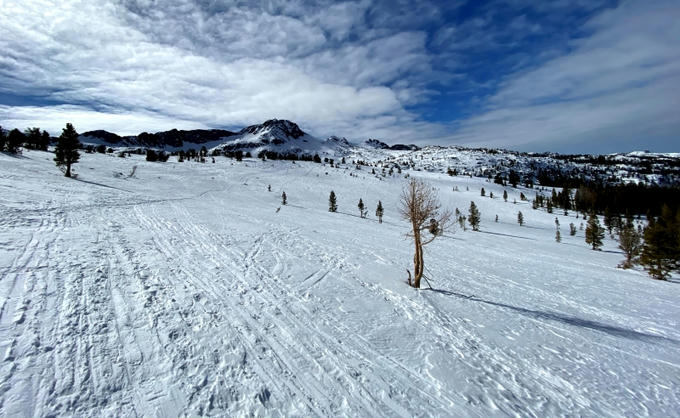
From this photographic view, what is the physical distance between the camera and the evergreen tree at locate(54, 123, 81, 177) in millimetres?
47581

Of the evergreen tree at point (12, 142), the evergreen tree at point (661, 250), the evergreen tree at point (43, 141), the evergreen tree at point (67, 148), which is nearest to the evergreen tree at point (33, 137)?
the evergreen tree at point (43, 141)

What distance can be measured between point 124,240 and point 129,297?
341 inches

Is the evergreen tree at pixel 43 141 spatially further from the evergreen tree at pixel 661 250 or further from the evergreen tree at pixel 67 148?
the evergreen tree at pixel 661 250

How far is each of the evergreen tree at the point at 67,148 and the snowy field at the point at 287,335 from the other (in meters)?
36.9

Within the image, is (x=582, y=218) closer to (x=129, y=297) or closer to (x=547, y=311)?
(x=547, y=311)

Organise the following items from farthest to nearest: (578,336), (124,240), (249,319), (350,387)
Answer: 1. (124,240)
2. (578,336)
3. (249,319)
4. (350,387)

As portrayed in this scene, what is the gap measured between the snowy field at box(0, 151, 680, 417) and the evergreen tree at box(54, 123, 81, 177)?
36.9m

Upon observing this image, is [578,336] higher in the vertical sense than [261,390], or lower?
lower

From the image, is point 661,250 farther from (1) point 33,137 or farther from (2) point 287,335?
(1) point 33,137

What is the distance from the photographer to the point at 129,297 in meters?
10.3

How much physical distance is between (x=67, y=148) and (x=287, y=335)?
6136 centimetres

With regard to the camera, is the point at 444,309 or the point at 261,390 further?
the point at 444,309

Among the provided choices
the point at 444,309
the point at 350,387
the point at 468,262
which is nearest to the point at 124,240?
the point at 350,387

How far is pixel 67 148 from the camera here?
48.4 metres
